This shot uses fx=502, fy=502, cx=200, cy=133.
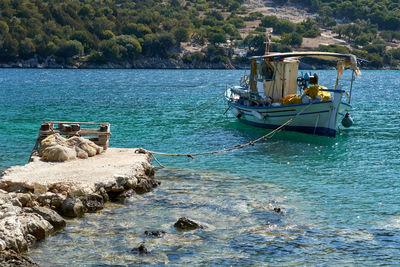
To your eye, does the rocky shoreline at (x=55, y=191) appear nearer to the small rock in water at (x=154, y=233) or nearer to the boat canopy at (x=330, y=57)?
the small rock in water at (x=154, y=233)

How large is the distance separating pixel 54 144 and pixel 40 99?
3851 centimetres

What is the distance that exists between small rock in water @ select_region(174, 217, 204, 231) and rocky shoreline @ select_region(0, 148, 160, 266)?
2687 millimetres

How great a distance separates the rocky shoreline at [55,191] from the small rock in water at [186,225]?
8.82 feet

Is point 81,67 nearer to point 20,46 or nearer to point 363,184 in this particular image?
point 20,46

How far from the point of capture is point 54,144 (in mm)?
18062

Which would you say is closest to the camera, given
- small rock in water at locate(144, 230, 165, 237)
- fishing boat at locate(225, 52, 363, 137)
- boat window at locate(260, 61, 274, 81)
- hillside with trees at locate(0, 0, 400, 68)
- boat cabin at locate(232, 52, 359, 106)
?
small rock in water at locate(144, 230, 165, 237)

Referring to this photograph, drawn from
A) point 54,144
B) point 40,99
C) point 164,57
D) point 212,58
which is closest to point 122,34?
point 164,57

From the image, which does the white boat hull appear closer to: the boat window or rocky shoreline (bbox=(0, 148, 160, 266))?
the boat window

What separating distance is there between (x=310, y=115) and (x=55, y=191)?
17737 mm

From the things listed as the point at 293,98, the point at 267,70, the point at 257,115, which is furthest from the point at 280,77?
the point at 257,115

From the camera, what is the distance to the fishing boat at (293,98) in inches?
1102

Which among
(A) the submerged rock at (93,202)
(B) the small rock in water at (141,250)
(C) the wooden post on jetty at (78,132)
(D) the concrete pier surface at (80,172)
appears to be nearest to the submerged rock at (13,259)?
(B) the small rock in water at (141,250)

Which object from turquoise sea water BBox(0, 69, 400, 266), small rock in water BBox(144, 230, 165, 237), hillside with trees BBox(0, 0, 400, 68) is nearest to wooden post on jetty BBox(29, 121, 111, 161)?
turquoise sea water BBox(0, 69, 400, 266)

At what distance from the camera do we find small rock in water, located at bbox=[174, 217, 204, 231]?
42.5 ft
